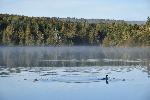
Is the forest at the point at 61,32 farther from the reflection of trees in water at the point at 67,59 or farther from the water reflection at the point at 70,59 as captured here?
the water reflection at the point at 70,59

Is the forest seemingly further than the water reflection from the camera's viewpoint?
Yes

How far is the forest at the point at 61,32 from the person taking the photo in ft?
315

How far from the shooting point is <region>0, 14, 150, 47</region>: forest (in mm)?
95869

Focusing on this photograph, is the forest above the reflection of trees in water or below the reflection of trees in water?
above

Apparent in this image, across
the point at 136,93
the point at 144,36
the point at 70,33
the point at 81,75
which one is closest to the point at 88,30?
the point at 70,33

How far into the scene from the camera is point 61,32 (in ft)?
335

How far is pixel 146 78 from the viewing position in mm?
24109

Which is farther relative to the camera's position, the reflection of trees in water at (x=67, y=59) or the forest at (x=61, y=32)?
the forest at (x=61, y=32)

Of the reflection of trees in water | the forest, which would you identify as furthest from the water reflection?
the forest

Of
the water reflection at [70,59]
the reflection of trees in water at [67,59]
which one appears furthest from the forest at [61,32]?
the water reflection at [70,59]

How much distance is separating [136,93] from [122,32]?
7802 cm

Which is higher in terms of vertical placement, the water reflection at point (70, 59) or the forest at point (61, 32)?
the forest at point (61, 32)

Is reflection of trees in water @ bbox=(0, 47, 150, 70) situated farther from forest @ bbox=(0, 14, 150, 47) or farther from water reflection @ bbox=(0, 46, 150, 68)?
forest @ bbox=(0, 14, 150, 47)

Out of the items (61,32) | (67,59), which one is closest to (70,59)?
(67,59)
